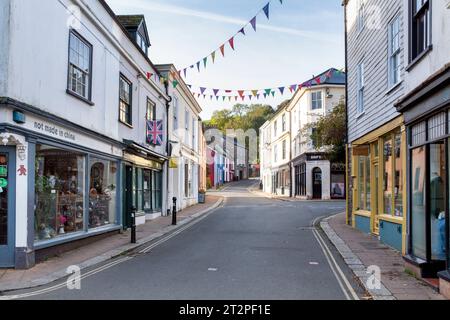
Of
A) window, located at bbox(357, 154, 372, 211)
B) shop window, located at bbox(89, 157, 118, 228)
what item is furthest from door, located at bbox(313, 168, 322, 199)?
shop window, located at bbox(89, 157, 118, 228)

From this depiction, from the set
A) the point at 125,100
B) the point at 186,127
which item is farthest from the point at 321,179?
the point at 125,100

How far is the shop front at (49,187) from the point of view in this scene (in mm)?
A: 8883

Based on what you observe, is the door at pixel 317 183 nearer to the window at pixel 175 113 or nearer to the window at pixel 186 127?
the window at pixel 186 127

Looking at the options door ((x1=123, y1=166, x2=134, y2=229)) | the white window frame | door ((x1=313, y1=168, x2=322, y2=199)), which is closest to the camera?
the white window frame

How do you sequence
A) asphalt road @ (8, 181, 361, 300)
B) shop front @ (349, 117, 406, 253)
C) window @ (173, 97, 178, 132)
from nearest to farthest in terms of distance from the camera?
1. asphalt road @ (8, 181, 361, 300)
2. shop front @ (349, 117, 406, 253)
3. window @ (173, 97, 178, 132)

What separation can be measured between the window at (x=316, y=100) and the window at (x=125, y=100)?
2334cm

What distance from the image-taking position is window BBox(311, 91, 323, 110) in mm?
37125

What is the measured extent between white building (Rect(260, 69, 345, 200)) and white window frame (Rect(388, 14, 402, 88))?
62.5 ft

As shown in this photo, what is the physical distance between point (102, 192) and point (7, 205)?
5056 millimetres

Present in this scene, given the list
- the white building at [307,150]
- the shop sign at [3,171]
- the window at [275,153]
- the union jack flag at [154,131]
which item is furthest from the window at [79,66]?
the window at [275,153]

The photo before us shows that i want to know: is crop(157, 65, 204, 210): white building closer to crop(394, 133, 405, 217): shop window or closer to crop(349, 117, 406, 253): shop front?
crop(349, 117, 406, 253): shop front
